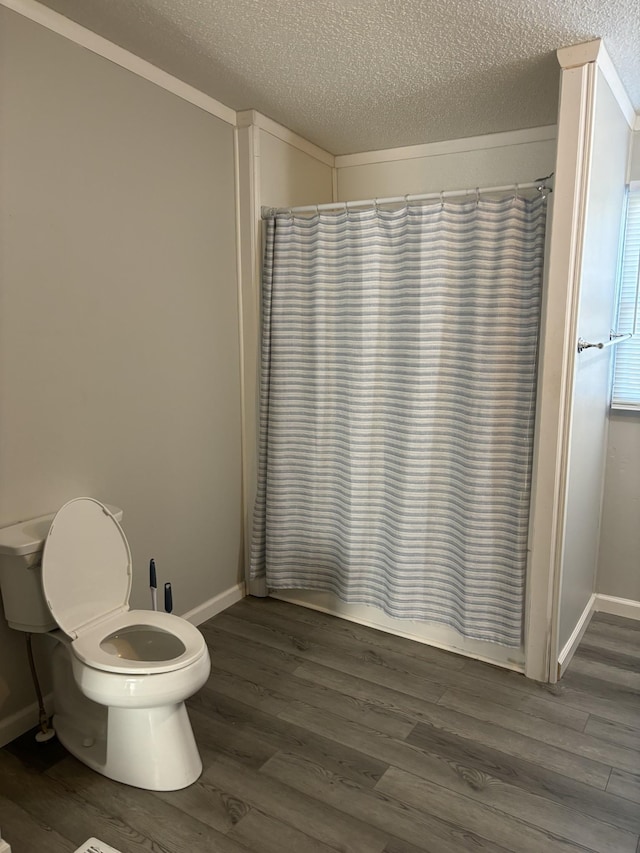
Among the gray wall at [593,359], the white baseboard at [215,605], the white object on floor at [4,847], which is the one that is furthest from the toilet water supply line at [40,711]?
the gray wall at [593,359]

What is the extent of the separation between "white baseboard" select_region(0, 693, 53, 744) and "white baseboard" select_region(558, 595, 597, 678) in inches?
74.7

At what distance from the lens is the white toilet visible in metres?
1.69

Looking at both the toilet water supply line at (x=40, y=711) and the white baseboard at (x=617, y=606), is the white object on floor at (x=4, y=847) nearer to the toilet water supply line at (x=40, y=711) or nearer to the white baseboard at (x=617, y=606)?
the toilet water supply line at (x=40, y=711)

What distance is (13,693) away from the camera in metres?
1.96

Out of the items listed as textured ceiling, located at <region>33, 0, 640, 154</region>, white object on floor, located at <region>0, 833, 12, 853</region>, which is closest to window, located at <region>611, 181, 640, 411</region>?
textured ceiling, located at <region>33, 0, 640, 154</region>

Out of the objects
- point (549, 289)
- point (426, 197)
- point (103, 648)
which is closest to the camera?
point (103, 648)

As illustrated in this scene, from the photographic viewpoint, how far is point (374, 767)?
1.87 m

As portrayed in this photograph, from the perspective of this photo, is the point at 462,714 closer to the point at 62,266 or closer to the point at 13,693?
the point at 13,693

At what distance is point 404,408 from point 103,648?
143 cm

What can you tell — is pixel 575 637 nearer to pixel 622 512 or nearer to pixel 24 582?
pixel 622 512

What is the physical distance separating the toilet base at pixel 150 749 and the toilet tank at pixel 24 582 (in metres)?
0.36

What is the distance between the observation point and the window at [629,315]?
2.64m

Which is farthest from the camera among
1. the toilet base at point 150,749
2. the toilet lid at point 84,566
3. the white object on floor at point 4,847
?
the toilet lid at point 84,566

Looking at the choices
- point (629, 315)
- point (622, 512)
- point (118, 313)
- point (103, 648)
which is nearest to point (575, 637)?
point (622, 512)
